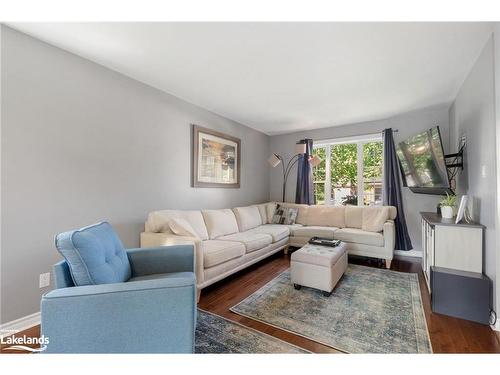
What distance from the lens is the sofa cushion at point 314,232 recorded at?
3729 millimetres

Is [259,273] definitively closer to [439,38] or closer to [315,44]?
[315,44]

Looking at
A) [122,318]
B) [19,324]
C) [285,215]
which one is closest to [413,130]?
[285,215]

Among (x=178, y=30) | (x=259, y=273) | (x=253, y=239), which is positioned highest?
(x=178, y=30)

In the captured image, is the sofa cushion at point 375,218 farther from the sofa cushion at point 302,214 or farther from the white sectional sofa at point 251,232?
the sofa cushion at point 302,214

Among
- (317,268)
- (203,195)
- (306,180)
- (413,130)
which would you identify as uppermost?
(413,130)

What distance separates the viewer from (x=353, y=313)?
206 cm

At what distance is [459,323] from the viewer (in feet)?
6.26

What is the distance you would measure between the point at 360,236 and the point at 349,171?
1.55m

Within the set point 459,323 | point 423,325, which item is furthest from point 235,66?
point 459,323

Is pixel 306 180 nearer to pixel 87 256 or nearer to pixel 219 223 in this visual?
pixel 219 223

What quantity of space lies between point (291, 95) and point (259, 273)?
7.91 ft

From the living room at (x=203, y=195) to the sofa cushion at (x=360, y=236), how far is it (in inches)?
0.6

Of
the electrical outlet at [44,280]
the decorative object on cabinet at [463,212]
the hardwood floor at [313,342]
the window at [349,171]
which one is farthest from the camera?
the window at [349,171]

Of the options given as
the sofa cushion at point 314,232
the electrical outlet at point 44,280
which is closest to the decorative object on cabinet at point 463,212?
the sofa cushion at point 314,232
